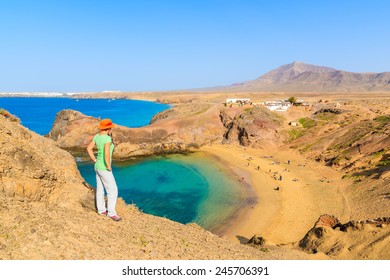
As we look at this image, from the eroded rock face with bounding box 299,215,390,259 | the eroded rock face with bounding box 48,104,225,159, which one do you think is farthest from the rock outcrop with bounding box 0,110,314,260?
the eroded rock face with bounding box 48,104,225,159

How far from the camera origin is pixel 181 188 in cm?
3525

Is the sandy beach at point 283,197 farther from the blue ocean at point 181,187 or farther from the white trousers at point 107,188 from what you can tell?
the white trousers at point 107,188

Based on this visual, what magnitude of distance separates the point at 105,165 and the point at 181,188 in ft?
89.1

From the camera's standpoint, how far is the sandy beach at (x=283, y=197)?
24266 millimetres

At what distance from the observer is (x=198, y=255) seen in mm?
9062

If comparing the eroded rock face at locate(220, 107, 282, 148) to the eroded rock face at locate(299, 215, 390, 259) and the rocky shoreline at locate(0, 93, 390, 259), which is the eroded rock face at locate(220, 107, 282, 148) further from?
the eroded rock face at locate(299, 215, 390, 259)

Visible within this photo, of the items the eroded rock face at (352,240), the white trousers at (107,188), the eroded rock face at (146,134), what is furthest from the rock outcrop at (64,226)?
the eroded rock face at (146,134)

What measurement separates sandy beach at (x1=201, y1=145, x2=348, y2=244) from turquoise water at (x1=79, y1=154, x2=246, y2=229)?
1.95 m

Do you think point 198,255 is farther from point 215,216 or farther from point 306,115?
point 306,115

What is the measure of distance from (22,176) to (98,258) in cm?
540

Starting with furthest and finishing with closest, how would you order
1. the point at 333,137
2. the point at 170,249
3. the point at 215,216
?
the point at 333,137
the point at 215,216
the point at 170,249

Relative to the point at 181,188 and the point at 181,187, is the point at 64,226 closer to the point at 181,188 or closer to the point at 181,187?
the point at 181,188

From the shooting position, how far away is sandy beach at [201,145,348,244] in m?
24.3

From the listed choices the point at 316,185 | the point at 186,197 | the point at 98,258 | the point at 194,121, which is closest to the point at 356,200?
the point at 316,185
